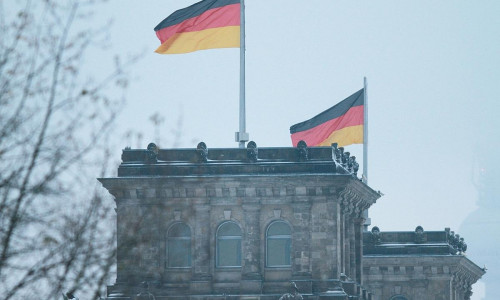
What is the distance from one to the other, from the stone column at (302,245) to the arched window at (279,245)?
652mm

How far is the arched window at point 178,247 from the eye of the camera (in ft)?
261

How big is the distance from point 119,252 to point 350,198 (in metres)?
49.2

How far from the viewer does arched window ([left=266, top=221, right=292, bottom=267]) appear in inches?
3137

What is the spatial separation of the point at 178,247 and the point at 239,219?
3.20 m

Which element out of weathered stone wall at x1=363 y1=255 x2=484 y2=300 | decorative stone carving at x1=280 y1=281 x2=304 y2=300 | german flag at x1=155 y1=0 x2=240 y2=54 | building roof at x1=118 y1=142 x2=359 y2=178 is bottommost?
decorative stone carving at x1=280 y1=281 x2=304 y2=300

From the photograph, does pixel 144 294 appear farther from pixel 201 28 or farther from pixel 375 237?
pixel 375 237

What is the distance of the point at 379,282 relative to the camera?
100 meters

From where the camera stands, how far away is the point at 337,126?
88875mm

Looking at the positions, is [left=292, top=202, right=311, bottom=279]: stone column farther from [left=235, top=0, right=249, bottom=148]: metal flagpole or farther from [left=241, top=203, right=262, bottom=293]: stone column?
[left=235, top=0, right=249, bottom=148]: metal flagpole

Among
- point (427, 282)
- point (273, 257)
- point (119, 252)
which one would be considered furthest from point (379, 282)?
point (119, 252)

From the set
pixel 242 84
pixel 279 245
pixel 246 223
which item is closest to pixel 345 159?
pixel 279 245

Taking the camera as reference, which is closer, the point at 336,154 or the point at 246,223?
the point at 246,223

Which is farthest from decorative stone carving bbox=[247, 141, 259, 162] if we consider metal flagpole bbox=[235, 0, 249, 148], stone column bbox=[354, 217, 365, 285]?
stone column bbox=[354, 217, 365, 285]

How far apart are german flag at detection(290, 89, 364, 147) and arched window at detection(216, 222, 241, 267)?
8.20 meters
